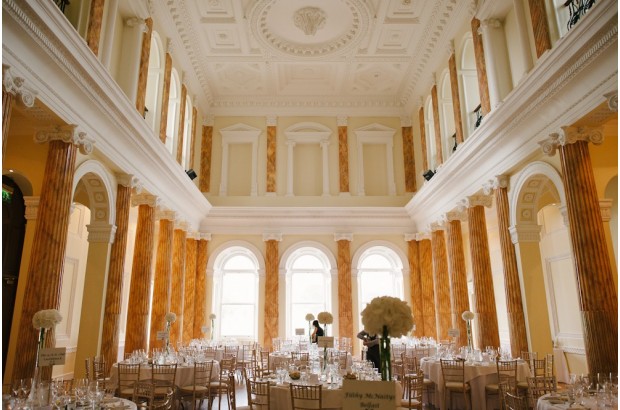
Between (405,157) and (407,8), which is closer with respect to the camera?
(407,8)

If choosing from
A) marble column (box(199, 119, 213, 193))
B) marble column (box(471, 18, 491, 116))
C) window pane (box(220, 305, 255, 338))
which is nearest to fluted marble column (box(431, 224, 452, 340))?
marble column (box(471, 18, 491, 116))

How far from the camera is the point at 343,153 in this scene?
17.6 metres

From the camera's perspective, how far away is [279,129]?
1786 cm

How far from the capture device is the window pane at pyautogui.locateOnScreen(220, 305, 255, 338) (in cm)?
1684

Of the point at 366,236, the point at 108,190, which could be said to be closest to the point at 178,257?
the point at 108,190

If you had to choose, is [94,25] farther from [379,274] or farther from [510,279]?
[379,274]

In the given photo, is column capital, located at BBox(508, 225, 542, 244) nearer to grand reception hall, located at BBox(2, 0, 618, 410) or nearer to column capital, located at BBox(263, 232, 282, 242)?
grand reception hall, located at BBox(2, 0, 618, 410)

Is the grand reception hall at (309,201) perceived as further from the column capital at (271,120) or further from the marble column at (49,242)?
the column capital at (271,120)

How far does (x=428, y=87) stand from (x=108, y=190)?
35.8ft

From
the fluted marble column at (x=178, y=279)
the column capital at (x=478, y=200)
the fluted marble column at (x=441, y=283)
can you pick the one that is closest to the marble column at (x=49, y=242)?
the fluted marble column at (x=178, y=279)

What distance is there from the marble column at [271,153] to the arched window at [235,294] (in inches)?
101

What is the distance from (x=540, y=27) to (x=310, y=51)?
7894mm

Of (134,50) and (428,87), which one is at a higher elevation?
(428,87)

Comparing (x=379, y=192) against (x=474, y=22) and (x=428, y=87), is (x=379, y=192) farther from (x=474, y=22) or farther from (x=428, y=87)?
(x=474, y=22)
